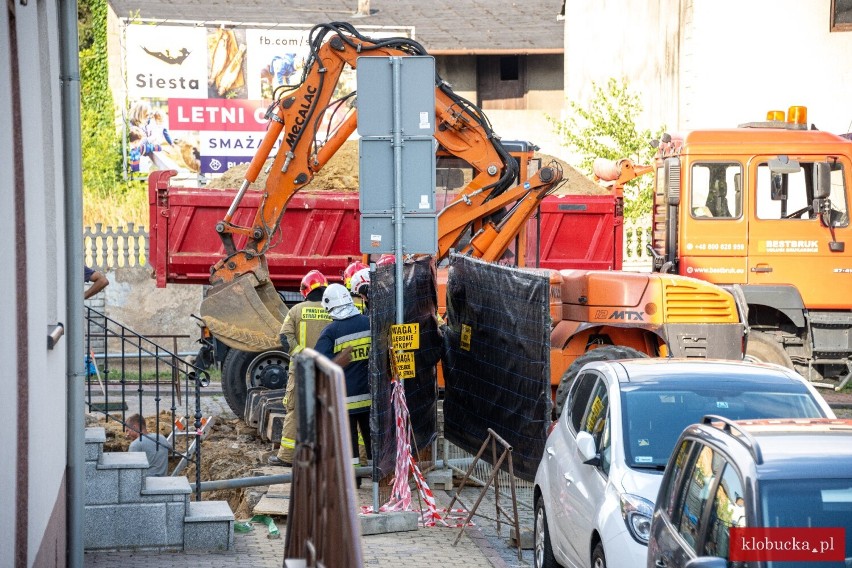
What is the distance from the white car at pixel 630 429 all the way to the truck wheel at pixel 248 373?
294 inches

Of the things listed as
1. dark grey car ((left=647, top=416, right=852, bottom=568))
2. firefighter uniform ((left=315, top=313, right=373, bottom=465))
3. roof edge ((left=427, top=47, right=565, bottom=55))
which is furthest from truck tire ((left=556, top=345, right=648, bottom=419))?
roof edge ((left=427, top=47, right=565, bottom=55))

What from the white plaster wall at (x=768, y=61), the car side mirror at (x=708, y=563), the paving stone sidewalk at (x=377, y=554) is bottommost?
the paving stone sidewalk at (x=377, y=554)

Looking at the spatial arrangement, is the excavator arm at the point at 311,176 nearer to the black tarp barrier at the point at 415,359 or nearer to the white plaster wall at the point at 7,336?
the black tarp barrier at the point at 415,359

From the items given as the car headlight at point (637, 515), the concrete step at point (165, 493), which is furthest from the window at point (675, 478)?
the concrete step at point (165, 493)

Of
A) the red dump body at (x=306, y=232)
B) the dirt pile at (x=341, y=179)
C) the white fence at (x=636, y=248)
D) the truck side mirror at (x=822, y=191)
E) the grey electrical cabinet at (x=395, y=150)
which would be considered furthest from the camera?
the white fence at (x=636, y=248)

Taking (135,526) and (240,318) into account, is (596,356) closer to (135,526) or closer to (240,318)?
(240,318)

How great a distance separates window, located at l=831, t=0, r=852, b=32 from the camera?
24391 millimetres

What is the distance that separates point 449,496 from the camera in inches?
460

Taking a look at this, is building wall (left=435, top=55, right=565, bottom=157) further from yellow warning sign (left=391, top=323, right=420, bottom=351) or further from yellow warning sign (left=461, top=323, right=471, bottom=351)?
yellow warning sign (left=391, top=323, right=420, bottom=351)

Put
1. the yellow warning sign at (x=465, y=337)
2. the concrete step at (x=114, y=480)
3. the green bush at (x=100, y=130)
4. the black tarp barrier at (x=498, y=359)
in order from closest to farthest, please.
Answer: the concrete step at (x=114, y=480)
the black tarp barrier at (x=498, y=359)
the yellow warning sign at (x=465, y=337)
the green bush at (x=100, y=130)

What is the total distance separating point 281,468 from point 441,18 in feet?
98.6

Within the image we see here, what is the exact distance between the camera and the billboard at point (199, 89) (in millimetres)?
36031

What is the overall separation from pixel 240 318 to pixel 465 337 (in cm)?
412

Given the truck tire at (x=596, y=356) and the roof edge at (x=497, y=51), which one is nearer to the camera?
the truck tire at (x=596, y=356)
